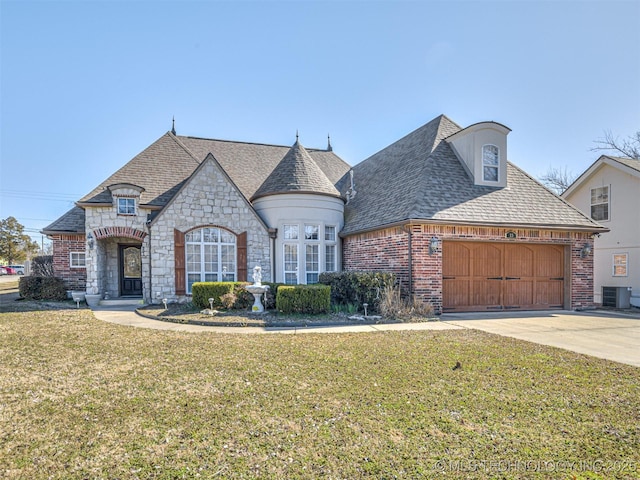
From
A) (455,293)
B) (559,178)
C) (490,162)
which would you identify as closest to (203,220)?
(455,293)

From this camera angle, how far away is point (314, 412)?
3.74 meters

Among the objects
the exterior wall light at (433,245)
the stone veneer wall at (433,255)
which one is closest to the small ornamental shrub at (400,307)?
the stone veneer wall at (433,255)

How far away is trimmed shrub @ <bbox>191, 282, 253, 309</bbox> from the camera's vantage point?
10.6 meters

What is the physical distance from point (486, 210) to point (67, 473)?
12126mm

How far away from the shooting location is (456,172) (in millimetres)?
Result: 12891

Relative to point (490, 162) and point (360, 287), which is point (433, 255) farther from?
point (490, 162)

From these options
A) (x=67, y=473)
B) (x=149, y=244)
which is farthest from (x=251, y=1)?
(x=67, y=473)

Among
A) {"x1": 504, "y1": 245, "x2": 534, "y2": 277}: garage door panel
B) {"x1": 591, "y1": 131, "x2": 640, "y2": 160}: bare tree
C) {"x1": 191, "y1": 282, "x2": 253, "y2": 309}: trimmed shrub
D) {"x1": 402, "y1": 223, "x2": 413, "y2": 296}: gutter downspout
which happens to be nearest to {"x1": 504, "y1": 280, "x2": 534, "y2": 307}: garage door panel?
{"x1": 504, "y1": 245, "x2": 534, "y2": 277}: garage door panel

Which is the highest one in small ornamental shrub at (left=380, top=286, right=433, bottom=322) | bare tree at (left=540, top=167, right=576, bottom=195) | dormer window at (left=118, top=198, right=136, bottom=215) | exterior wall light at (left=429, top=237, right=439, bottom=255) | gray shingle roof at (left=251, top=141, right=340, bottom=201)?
bare tree at (left=540, top=167, right=576, bottom=195)

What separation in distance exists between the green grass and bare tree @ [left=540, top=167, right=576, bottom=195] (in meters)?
28.8

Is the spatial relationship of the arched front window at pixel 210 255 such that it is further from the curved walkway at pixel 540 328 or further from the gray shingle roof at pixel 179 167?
the curved walkway at pixel 540 328

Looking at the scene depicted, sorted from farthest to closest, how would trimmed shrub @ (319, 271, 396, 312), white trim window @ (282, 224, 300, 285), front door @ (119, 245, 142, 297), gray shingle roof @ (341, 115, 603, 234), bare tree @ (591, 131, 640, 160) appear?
bare tree @ (591, 131, 640, 160)
front door @ (119, 245, 142, 297)
white trim window @ (282, 224, 300, 285)
gray shingle roof @ (341, 115, 603, 234)
trimmed shrub @ (319, 271, 396, 312)

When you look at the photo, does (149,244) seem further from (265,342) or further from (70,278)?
(265,342)

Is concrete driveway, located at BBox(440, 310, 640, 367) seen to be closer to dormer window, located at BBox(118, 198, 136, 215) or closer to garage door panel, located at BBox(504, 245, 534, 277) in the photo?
garage door panel, located at BBox(504, 245, 534, 277)
